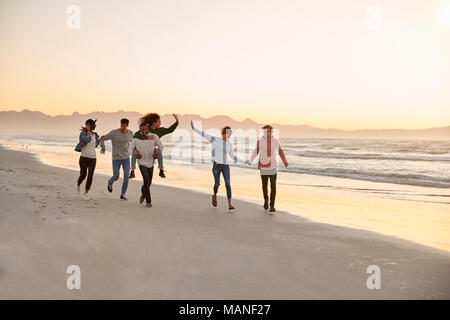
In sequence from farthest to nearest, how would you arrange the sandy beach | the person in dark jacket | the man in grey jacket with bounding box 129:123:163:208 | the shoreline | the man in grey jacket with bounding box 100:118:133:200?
1. the man in grey jacket with bounding box 100:118:133:200
2. the person in dark jacket
3. the man in grey jacket with bounding box 129:123:163:208
4. the shoreline
5. the sandy beach

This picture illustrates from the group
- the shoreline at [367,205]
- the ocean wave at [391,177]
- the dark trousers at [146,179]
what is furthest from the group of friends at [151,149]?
the ocean wave at [391,177]

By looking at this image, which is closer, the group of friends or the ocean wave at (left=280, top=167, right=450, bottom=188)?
the group of friends

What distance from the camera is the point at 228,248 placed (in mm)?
5512

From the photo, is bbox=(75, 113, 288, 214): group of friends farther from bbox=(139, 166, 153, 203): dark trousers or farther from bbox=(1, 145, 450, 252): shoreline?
bbox=(1, 145, 450, 252): shoreline

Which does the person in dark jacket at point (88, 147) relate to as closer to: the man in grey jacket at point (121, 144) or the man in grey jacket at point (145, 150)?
the man in grey jacket at point (121, 144)

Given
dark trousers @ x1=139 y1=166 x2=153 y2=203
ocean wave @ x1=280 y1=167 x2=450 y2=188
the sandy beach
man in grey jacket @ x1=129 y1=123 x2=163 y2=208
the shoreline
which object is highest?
man in grey jacket @ x1=129 y1=123 x2=163 y2=208

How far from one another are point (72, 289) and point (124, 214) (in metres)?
3.90

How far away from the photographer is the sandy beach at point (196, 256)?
3928 millimetres

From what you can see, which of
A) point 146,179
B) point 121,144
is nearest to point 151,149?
point 146,179

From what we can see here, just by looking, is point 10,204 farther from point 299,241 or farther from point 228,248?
point 299,241

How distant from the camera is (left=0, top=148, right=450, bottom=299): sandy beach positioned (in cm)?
393

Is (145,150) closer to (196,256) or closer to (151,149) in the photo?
(151,149)

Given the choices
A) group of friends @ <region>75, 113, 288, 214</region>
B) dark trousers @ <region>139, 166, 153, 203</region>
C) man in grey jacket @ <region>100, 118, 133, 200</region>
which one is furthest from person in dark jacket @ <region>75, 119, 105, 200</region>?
dark trousers @ <region>139, 166, 153, 203</region>
